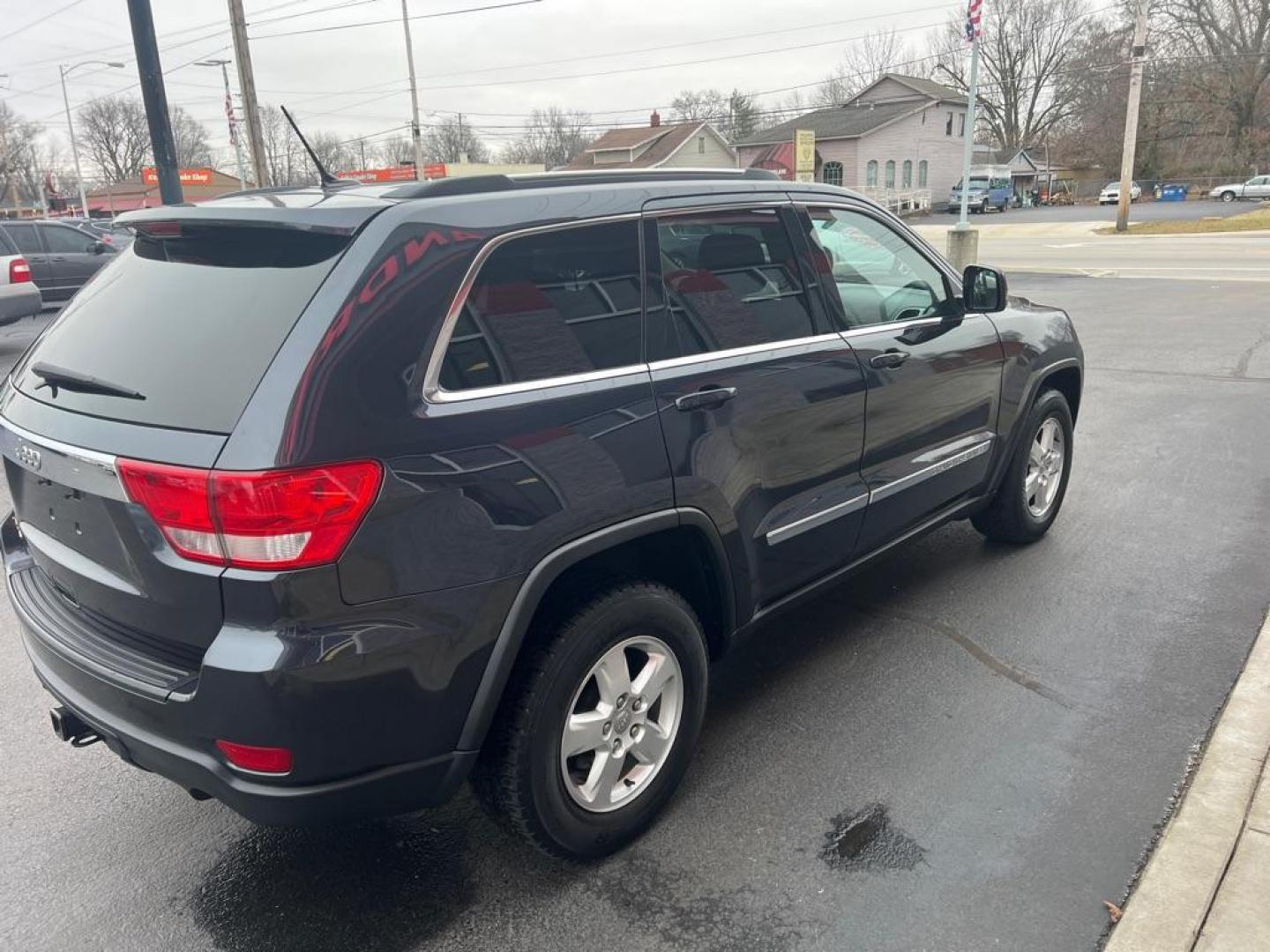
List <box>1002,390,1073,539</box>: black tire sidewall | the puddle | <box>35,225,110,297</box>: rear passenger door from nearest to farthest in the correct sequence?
1. the puddle
2. <box>1002,390,1073,539</box>: black tire sidewall
3. <box>35,225,110,297</box>: rear passenger door

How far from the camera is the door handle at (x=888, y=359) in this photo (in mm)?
3453

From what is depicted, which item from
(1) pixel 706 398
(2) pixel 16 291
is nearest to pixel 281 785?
(1) pixel 706 398

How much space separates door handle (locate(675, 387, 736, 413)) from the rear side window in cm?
1404

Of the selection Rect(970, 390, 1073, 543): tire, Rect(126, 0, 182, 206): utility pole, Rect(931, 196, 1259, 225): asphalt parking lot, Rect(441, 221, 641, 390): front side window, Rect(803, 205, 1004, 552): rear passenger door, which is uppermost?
Rect(126, 0, 182, 206): utility pole

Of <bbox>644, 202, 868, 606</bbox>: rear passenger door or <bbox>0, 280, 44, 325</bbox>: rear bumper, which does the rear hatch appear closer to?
<bbox>644, 202, 868, 606</bbox>: rear passenger door

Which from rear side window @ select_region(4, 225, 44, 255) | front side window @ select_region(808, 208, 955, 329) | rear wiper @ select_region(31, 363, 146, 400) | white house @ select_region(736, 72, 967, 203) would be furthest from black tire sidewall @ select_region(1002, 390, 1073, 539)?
white house @ select_region(736, 72, 967, 203)

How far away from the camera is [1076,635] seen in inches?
156

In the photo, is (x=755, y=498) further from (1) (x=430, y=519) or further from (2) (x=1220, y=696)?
(2) (x=1220, y=696)

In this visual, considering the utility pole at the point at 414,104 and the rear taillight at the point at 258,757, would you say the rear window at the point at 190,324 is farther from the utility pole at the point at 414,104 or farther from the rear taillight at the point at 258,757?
the utility pole at the point at 414,104

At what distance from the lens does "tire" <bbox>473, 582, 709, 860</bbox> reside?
7.91ft

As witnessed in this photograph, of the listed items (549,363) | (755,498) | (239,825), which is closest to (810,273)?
(755,498)

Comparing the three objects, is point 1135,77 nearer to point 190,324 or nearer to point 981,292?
point 981,292

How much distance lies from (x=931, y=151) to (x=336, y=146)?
1718 inches

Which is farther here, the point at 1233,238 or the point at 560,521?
the point at 1233,238
